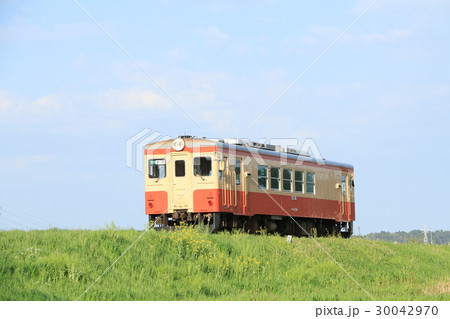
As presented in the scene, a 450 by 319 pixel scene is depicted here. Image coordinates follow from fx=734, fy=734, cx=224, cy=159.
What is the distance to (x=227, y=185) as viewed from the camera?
75.4ft

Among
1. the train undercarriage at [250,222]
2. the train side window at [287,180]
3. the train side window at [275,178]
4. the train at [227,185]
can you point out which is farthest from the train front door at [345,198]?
the train side window at [275,178]

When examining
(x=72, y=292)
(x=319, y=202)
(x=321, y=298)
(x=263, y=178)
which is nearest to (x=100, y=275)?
(x=72, y=292)

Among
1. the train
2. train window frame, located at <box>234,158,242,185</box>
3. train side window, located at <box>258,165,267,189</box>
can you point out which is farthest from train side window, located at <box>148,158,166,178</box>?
train side window, located at <box>258,165,267,189</box>

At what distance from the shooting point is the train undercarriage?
75.0ft

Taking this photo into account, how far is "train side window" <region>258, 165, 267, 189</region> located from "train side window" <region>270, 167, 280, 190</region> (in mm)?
378

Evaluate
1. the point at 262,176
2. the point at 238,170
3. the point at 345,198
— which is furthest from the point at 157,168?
the point at 345,198

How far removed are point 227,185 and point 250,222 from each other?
7.20 feet

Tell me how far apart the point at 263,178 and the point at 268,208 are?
107 cm

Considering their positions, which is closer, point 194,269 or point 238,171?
point 194,269

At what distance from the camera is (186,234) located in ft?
60.4

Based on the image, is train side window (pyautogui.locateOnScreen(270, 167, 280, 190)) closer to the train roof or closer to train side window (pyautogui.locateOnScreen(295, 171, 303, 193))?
the train roof

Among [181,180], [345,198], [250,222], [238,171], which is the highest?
[238,171]

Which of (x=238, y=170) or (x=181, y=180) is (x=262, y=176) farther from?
(x=181, y=180)

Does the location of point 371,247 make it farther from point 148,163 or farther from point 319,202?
point 148,163
